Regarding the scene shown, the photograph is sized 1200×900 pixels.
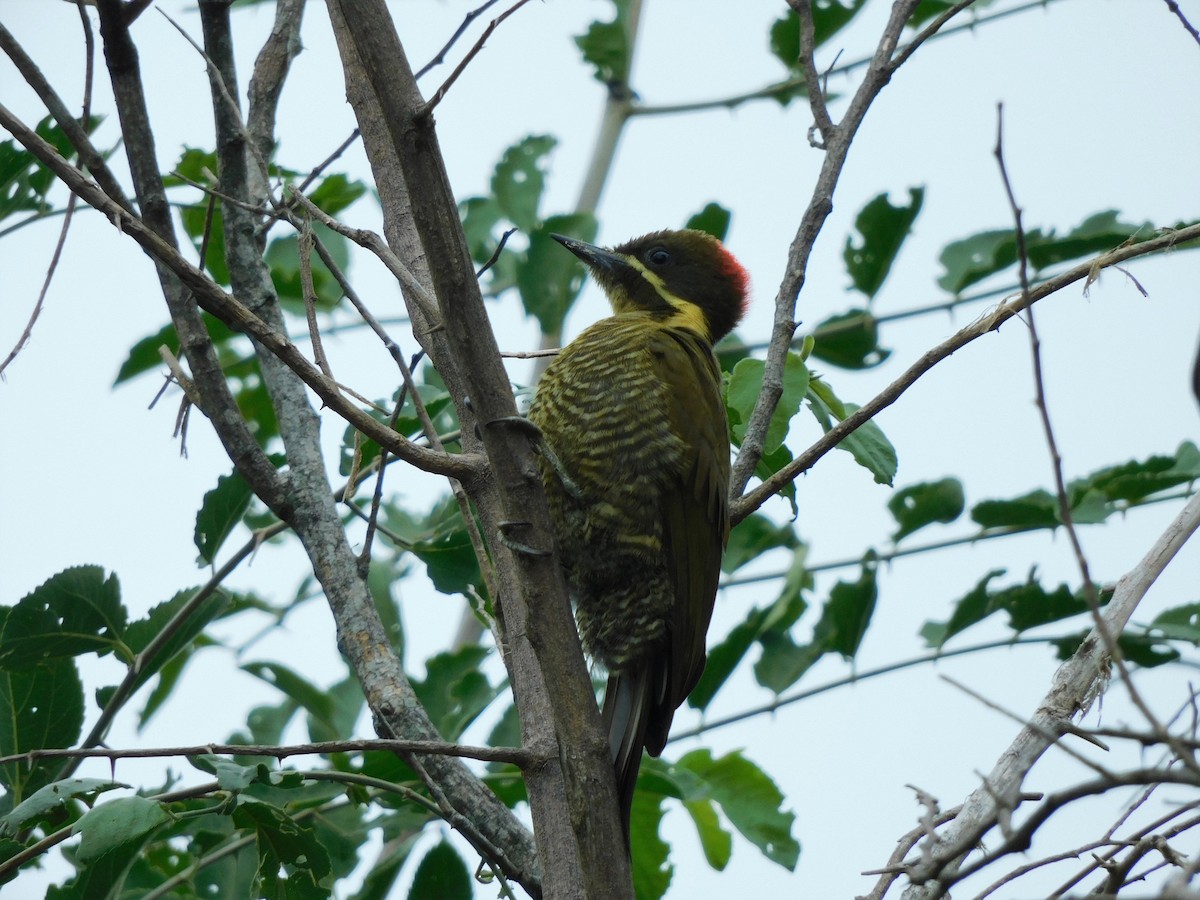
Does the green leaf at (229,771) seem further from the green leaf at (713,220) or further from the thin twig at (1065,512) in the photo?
the green leaf at (713,220)

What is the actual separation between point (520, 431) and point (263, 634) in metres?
1.90

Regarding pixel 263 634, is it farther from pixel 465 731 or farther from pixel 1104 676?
pixel 1104 676

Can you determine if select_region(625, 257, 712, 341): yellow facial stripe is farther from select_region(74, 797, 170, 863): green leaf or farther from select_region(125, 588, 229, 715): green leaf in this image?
select_region(74, 797, 170, 863): green leaf

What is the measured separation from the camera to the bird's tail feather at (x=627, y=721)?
8.05 ft

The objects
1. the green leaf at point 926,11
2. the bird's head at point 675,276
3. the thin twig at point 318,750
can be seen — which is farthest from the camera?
the bird's head at point 675,276

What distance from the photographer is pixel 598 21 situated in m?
4.55

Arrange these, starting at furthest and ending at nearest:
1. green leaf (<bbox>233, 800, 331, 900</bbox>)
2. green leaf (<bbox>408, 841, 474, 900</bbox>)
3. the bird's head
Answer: the bird's head < green leaf (<bbox>408, 841, 474, 900</bbox>) < green leaf (<bbox>233, 800, 331, 900</bbox>)

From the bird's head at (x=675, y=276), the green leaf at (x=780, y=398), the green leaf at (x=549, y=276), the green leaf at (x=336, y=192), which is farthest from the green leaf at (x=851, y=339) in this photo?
the green leaf at (x=336, y=192)

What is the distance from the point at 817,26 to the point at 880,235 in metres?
0.72

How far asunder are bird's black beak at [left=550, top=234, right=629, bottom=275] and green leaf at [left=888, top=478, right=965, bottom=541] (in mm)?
1102

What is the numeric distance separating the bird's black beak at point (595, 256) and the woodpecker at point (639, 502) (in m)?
0.43

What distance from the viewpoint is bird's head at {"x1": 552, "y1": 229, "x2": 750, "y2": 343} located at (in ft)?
12.6

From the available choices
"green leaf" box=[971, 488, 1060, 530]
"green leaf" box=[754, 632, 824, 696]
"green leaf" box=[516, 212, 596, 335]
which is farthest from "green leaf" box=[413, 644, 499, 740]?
"green leaf" box=[971, 488, 1060, 530]

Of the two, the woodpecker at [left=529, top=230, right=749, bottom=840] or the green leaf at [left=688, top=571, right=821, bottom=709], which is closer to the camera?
the woodpecker at [left=529, top=230, right=749, bottom=840]
